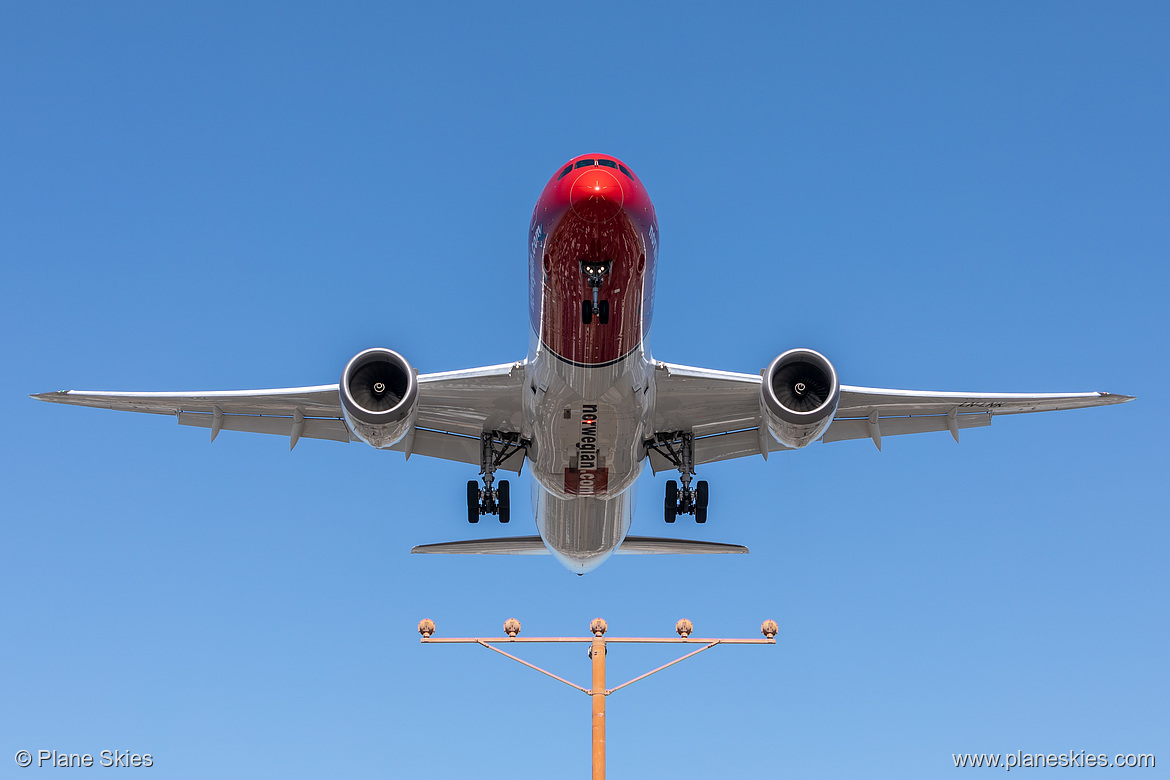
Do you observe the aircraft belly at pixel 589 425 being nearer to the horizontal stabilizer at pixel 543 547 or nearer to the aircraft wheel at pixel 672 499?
the aircraft wheel at pixel 672 499

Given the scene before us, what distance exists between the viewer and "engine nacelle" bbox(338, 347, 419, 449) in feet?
58.0

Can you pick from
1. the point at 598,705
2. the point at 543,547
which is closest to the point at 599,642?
the point at 598,705

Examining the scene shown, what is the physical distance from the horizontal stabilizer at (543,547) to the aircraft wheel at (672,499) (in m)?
2.29

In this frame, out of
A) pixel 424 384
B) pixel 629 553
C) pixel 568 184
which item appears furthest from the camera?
pixel 629 553

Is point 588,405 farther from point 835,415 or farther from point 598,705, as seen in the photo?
point 598,705

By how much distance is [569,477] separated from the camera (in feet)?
67.4

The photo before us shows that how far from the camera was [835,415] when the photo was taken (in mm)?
19578

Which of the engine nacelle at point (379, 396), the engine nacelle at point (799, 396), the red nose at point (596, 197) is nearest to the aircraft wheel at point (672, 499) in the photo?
the engine nacelle at point (799, 396)

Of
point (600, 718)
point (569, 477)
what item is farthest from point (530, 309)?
point (600, 718)

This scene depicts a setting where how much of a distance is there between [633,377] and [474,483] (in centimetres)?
578

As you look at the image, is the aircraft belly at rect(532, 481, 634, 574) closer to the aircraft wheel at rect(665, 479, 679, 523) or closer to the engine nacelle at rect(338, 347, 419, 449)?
the aircraft wheel at rect(665, 479, 679, 523)

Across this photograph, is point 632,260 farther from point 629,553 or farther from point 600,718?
point 629,553

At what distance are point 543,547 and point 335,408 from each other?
6.97m

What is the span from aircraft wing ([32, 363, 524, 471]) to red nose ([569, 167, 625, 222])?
16.4 ft
